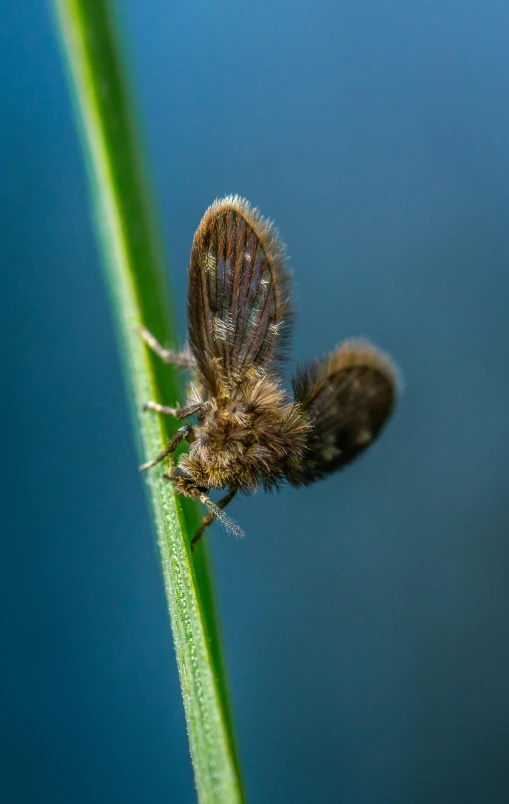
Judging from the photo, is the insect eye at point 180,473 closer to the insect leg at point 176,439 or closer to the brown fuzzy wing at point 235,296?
the insect leg at point 176,439

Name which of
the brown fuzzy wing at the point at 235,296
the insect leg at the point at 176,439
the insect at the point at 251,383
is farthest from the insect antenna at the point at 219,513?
the brown fuzzy wing at the point at 235,296

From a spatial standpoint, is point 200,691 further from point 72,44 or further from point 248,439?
point 72,44

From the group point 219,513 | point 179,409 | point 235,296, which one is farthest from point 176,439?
point 235,296

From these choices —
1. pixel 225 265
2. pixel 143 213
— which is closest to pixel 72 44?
pixel 143 213

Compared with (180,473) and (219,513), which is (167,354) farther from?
(219,513)

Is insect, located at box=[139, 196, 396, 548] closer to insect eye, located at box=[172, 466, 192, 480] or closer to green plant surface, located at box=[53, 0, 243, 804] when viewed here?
insect eye, located at box=[172, 466, 192, 480]

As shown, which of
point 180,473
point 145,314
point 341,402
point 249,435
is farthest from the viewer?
point 341,402
